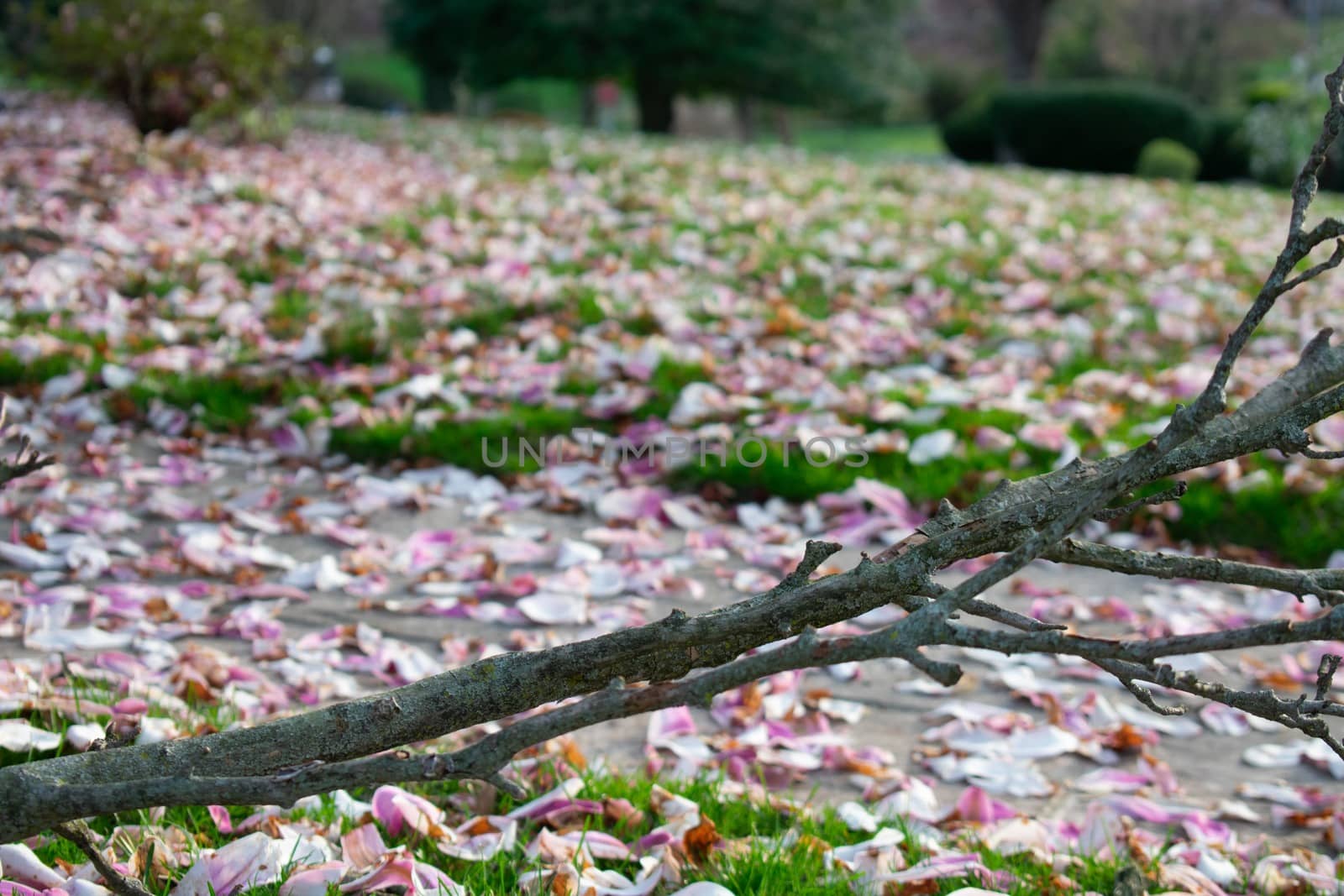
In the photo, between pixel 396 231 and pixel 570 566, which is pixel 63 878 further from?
pixel 396 231

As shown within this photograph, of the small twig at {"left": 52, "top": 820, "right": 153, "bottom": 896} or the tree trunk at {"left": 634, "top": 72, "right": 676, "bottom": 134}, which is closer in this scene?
the small twig at {"left": 52, "top": 820, "right": 153, "bottom": 896}

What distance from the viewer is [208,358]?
5.09 m

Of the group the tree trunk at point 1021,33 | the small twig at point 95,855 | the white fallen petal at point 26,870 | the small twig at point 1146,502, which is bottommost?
the white fallen petal at point 26,870

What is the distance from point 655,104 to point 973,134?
5.97 m

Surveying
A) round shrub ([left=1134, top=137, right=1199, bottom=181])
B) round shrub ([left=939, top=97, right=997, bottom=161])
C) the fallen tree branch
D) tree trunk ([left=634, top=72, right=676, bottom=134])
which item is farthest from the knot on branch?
round shrub ([left=939, top=97, right=997, bottom=161])

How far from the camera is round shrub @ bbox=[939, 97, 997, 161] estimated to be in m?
21.9

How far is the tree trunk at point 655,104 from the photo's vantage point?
65.6ft

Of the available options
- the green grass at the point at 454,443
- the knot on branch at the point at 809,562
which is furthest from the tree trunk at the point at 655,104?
the knot on branch at the point at 809,562

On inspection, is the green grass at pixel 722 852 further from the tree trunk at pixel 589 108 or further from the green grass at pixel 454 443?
the tree trunk at pixel 589 108

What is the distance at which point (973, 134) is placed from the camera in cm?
2220

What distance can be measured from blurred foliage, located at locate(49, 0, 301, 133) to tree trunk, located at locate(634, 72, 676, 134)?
11.1m

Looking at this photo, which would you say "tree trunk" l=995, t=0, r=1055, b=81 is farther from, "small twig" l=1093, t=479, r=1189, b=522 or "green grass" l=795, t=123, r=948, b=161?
"small twig" l=1093, t=479, r=1189, b=522

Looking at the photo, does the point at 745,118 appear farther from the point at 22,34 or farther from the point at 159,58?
the point at 159,58

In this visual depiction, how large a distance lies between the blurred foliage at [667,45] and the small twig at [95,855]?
703 inches
